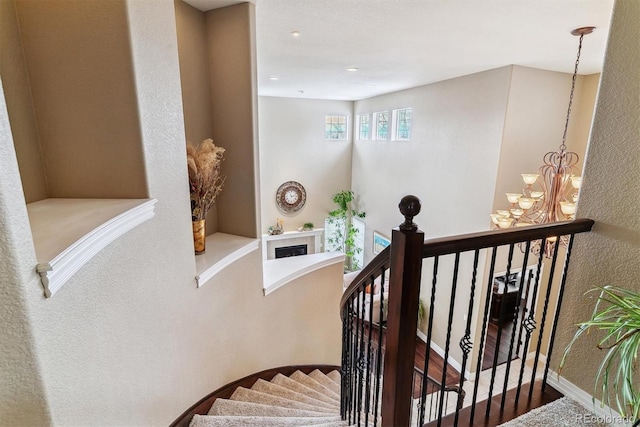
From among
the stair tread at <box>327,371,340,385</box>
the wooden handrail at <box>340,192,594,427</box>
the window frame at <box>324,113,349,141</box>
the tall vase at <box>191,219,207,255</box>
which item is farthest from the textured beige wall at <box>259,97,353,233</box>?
the wooden handrail at <box>340,192,594,427</box>

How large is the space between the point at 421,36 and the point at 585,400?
3.22 metres

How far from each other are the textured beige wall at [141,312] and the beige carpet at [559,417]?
1.81 m

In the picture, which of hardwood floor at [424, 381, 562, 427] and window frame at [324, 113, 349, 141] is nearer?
hardwood floor at [424, 381, 562, 427]

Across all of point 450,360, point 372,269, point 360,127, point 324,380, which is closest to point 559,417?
point 372,269

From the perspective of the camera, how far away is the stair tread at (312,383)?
346 centimetres

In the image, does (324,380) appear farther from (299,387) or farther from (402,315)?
(402,315)

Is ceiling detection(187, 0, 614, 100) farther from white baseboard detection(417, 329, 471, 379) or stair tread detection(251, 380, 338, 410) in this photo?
white baseboard detection(417, 329, 471, 379)

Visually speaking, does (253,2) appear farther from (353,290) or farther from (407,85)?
(407,85)

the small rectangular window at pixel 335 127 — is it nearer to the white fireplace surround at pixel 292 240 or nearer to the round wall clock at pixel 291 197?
the round wall clock at pixel 291 197

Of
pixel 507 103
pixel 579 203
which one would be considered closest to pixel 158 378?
pixel 579 203

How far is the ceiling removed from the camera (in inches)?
105

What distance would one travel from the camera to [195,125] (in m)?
2.78

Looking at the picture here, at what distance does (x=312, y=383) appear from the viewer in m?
3.56

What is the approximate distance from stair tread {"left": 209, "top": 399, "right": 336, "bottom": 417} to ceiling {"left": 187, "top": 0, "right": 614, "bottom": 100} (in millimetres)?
3115
